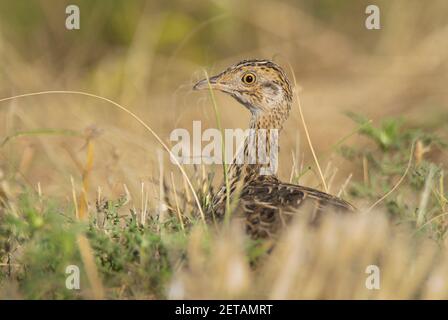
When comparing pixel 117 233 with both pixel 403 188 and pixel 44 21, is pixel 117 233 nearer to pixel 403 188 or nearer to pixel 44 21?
pixel 403 188

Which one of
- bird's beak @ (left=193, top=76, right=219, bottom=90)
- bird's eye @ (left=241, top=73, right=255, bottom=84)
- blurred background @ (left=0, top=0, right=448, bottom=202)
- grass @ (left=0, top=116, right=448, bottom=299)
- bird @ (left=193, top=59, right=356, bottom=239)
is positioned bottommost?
grass @ (left=0, top=116, right=448, bottom=299)

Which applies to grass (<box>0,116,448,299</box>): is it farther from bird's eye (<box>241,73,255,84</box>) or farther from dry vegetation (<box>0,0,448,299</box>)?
bird's eye (<box>241,73,255,84</box>)

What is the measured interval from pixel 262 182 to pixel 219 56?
7.75m

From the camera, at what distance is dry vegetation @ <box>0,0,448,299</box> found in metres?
4.78

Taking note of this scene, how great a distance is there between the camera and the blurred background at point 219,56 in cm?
1214

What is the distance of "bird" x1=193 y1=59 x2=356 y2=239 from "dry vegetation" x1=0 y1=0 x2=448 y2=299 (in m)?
0.23

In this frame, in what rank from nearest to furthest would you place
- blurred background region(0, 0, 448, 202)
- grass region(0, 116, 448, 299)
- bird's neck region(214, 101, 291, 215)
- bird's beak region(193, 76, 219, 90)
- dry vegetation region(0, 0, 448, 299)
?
1. grass region(0, 116, 448, 299)
2. dry vegetation region(0, 0, 448, 299)
3. bird's neck region(214, 101, 291, 215)
4. bird's beak region(193, 76, 219, 90)
5. blurred background region(0, 0, 448, 202)

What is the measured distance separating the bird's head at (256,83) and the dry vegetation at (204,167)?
1.33ft

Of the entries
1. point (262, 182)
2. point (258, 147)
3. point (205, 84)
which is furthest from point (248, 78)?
point (262, 182)

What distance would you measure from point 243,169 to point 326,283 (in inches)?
90.2

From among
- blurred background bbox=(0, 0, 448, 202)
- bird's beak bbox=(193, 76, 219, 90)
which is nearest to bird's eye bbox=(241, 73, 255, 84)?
bird's beak bbox=(193, 76, 219, 90)

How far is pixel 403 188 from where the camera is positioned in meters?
7.27

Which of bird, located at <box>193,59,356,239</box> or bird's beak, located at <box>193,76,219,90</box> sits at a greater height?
bird's beak, located at <box>193,76,219,90</box>

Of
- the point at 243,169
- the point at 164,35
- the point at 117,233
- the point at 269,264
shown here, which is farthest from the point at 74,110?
the point at 269,264
